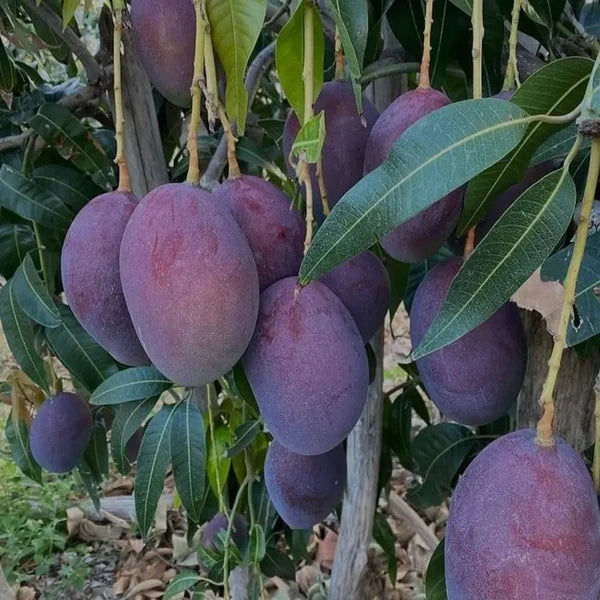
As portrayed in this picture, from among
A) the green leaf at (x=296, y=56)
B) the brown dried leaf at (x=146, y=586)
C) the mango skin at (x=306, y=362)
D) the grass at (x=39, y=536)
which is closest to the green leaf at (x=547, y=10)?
the green leaf at (x=296, y=56)

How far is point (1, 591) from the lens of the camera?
3.10 feet

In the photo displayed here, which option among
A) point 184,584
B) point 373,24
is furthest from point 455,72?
point 184,584

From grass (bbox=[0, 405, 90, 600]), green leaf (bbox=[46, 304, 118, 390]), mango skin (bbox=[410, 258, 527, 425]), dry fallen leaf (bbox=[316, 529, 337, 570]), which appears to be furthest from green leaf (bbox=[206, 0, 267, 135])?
grass (bbox=[0, 405, 90, 600])

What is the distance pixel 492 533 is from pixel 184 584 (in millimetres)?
729

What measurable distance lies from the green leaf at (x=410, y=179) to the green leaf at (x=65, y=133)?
0.60 metres

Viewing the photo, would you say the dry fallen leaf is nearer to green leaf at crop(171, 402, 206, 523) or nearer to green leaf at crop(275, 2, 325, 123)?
green leaf at crop(171, 402, 206, 523)

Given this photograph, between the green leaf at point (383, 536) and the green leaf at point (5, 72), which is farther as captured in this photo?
the green leaf at point (383, 536)

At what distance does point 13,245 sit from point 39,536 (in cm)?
123

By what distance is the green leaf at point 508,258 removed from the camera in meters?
0.41

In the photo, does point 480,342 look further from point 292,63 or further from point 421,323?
point 292,63

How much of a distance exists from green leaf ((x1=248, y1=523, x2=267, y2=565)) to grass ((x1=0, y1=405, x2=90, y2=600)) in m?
0.94

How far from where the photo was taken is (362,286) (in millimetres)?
530

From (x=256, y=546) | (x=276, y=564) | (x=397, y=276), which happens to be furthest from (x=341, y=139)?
(x=276, y=564)

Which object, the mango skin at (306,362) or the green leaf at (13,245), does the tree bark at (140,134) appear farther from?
the mango skin at (306,362)
